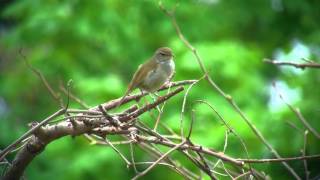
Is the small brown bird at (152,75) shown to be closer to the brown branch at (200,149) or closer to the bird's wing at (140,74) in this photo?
the bird's wing at (140,74)

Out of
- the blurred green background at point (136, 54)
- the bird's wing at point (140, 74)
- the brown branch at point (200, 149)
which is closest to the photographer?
the brown branch at point (200, 149)

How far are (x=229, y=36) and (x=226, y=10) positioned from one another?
439mm

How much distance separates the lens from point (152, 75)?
328 centimetres

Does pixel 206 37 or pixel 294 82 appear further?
pixel 206 37

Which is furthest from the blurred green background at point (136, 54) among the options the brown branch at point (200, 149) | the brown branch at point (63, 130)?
the brown branch at point (200, 149)

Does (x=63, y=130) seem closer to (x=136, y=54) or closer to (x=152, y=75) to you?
(x=152, y=75)

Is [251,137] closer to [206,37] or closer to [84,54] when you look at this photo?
[206,37]

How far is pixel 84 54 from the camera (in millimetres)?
9641

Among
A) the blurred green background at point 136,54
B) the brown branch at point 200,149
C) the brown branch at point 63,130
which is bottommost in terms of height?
the blurred green background at point 136,54

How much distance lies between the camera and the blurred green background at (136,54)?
26.5 ft

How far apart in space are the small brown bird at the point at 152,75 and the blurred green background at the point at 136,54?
391 cm

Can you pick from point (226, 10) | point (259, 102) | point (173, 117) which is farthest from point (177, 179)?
point (226, 10)

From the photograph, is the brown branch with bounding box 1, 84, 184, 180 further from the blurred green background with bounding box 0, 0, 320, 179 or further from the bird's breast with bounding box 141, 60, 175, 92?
the blurred green background with bounding box 0, 0, 320, 179

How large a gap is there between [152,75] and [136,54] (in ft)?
19.4
